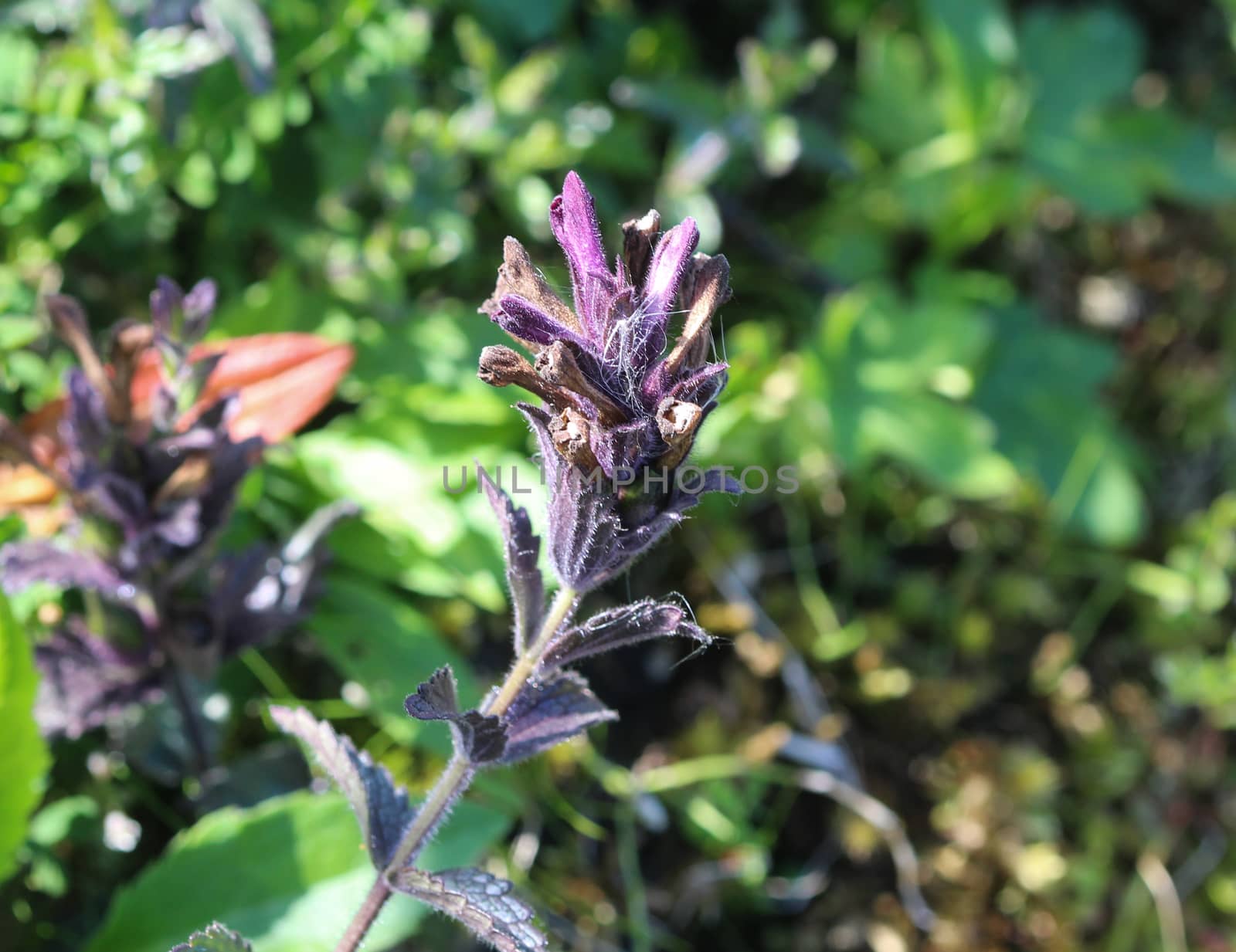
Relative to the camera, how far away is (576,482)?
799 millimetres

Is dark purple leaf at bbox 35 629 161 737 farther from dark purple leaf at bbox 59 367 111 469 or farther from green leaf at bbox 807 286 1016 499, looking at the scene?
green leaf at bbox 807 286 1016 499

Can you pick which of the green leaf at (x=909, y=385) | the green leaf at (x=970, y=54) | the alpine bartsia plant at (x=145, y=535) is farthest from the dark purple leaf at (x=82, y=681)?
the green leaf at (x=970, y=54)

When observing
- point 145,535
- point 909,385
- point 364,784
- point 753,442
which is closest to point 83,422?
point 145,535

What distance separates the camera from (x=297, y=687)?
1.68m

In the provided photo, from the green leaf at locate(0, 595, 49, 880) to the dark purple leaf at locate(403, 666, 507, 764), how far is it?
0.59 meters

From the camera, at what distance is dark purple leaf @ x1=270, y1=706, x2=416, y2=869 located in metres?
0.95

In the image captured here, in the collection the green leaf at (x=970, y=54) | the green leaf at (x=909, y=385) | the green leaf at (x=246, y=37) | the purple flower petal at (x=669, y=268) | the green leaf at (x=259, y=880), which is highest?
the green leaf at (x=246, y=37)

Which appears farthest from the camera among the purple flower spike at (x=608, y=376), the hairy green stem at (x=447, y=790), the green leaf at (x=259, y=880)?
the green leaf at (x=259, y=880)

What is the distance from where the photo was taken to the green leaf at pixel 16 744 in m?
1.17

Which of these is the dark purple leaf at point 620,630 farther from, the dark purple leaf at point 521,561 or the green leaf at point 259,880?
the green leaf at point 259,880

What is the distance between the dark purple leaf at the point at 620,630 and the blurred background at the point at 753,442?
22.7 inches

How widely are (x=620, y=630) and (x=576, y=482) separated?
139 millimetres

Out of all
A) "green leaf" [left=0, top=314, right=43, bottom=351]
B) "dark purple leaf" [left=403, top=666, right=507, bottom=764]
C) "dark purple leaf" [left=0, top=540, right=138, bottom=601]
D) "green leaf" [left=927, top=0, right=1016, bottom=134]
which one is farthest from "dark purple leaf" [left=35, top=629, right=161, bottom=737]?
"green leaf" [left=927, top=0, right=1016, bottom=134]

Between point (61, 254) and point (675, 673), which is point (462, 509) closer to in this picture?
point (675, 673)
